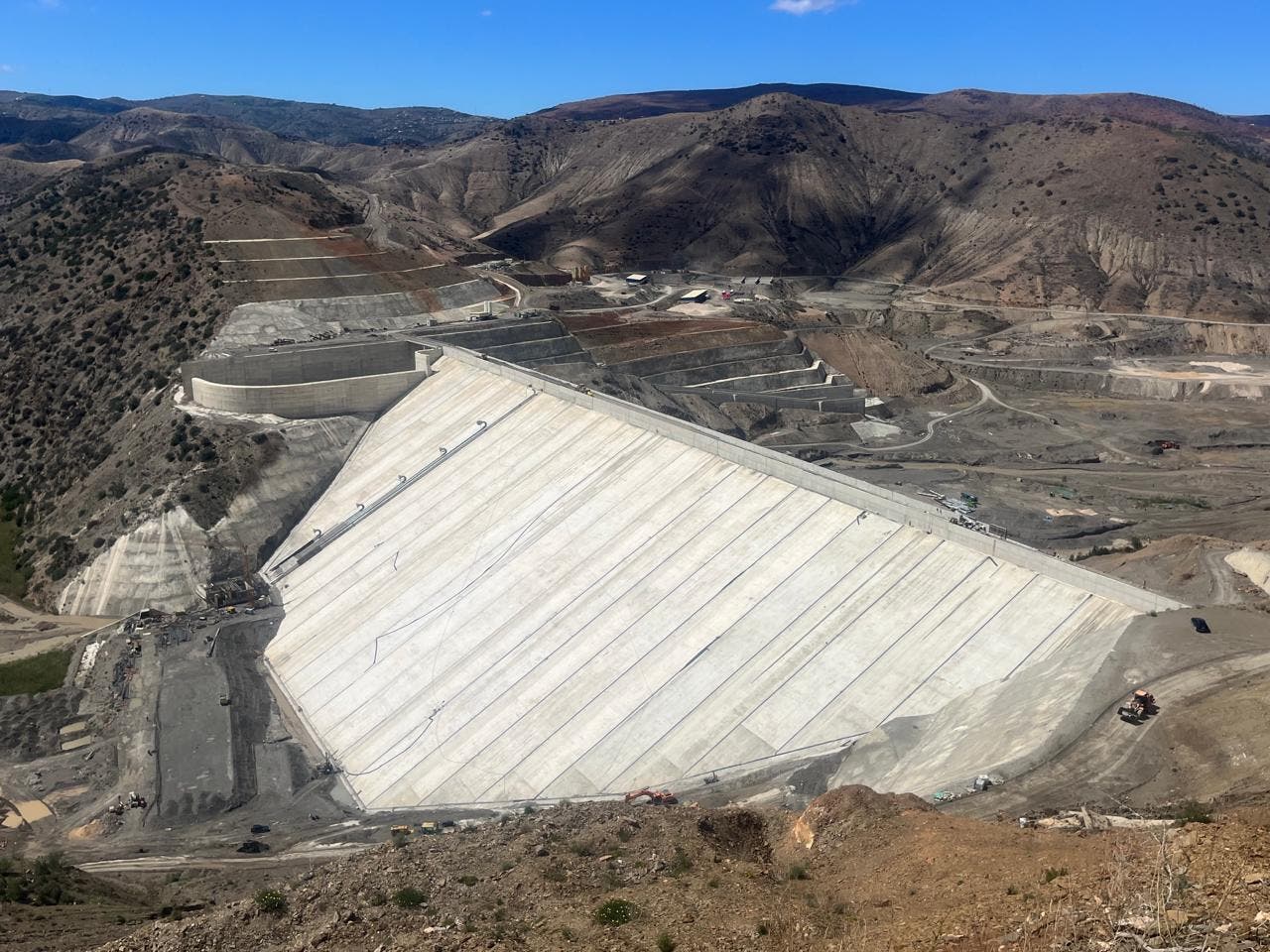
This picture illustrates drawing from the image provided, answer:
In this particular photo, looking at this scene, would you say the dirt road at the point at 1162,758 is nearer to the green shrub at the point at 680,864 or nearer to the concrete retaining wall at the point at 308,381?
the green shrub at the point at 680,864

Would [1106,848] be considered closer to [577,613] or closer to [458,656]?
[577,613]

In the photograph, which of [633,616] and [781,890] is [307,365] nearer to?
[633,616]

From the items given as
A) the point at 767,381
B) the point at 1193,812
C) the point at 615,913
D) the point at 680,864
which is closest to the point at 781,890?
the point at 680,864

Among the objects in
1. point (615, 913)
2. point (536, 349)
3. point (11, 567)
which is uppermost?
point (536, 349)

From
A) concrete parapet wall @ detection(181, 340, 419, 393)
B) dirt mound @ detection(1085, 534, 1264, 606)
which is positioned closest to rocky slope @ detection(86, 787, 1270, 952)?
dirt mound @ detection(1085, 534, 1264, 606)

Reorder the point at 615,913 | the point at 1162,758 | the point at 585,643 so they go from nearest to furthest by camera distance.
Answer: the point at 615,913 < the point at 1162,758 < the point at 585,643

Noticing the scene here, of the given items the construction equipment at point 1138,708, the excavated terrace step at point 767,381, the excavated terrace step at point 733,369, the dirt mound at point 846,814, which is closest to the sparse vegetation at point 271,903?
the dirt mound at point 846,814

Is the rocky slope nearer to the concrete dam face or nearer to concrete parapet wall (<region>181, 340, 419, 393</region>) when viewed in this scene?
the concrete dam face
